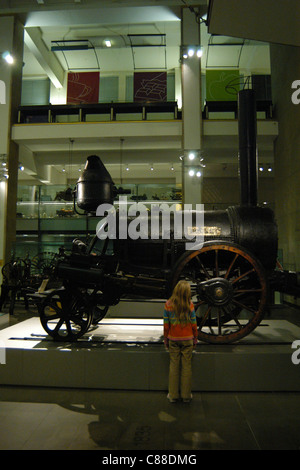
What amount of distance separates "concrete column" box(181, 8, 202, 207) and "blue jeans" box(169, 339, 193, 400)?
266 inches

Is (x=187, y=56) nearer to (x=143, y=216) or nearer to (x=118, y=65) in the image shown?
(x=118, y=65)

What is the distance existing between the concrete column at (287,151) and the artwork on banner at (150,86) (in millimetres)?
3680

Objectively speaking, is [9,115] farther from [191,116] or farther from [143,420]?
[143,420]

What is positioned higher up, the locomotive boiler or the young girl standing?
the locomotive boiler

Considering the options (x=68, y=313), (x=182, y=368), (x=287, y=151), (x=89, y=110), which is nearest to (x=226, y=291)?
(x=182, y=368)

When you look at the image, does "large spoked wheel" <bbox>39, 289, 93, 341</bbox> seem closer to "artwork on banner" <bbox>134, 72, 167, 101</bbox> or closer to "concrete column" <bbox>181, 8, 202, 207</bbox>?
"concrete column" <bbox>181, 8, 202, 207</bbox>

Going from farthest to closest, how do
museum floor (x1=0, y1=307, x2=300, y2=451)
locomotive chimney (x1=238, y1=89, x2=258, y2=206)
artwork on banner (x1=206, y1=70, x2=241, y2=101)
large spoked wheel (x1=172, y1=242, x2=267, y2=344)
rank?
artwork on banner (x1=206, y1=70, x2=241, y2=101) → locomotive chimney (x1=238, y1=89, x2=258, y2=206) → large spoked wheel (x1=172, y1=242, x2=267, y2=344) → museum floor (x1=0, y1=307, x2=300, y2=451)

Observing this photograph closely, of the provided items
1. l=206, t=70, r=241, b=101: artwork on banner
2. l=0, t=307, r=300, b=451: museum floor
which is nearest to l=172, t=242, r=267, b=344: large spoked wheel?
l=0, t=307, r=300, b=451: museum floor

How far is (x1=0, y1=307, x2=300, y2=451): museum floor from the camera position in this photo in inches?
106

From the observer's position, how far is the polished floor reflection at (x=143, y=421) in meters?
2.69

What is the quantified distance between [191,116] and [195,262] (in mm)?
6542

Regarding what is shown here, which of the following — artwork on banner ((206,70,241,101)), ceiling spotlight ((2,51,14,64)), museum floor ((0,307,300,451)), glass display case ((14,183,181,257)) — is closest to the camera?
museum floor ((0,307,300,451))

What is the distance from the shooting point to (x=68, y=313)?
4.55 m
